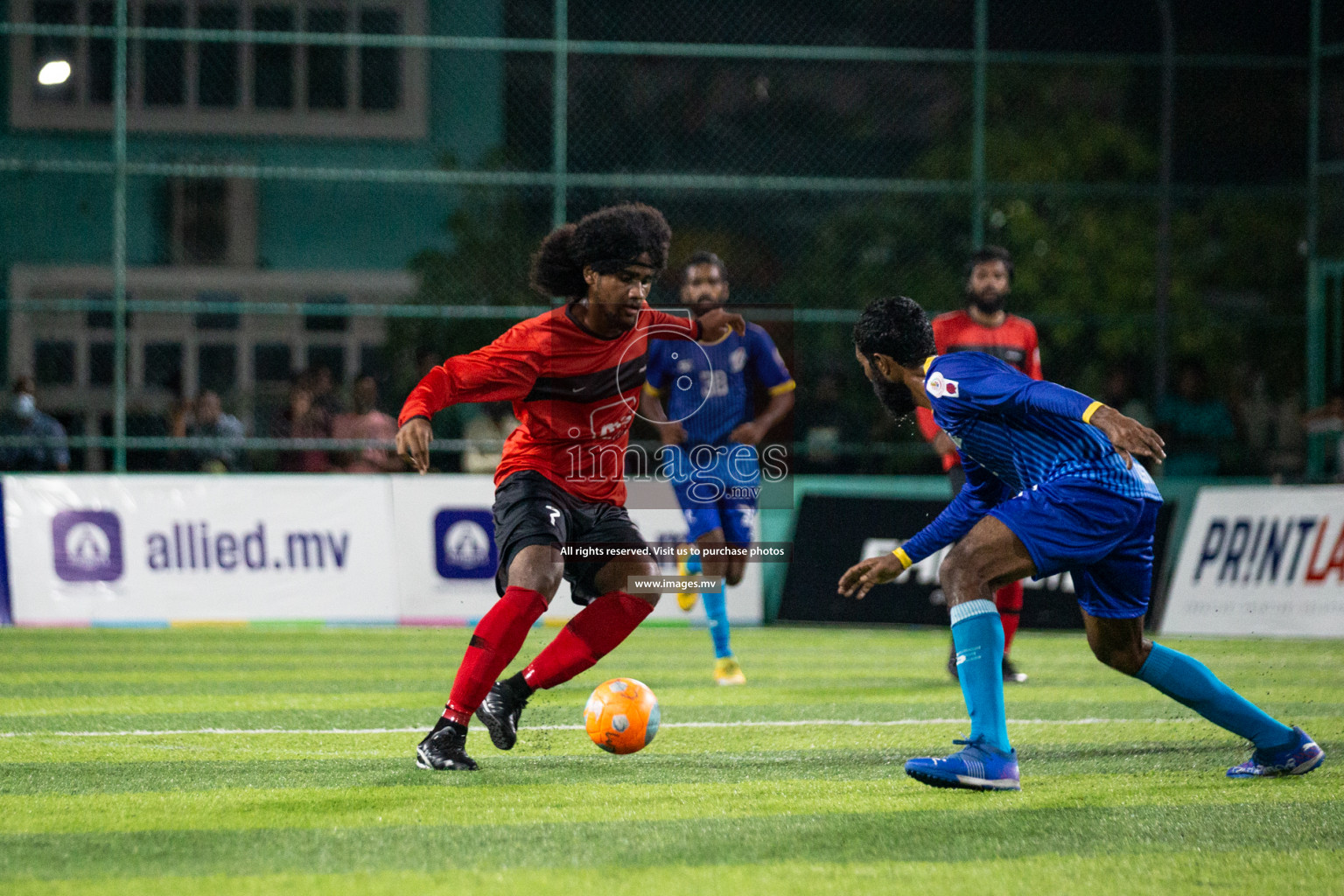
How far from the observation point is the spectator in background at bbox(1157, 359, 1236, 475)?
593 inches

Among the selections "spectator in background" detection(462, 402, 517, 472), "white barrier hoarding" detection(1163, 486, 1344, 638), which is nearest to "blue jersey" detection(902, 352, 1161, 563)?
"white barrier hoarding" detection(1163, 486, 1344, 638)

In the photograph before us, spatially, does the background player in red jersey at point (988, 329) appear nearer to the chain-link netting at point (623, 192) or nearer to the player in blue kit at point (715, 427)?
the player in blue kit at point (715, 427)

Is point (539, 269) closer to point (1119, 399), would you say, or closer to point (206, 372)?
point (1119, 399)

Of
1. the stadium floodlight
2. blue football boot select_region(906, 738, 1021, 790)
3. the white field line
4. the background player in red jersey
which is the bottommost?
the white field line

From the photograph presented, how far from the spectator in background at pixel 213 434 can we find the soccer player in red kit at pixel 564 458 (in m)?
8.60

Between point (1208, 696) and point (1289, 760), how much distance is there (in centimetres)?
41

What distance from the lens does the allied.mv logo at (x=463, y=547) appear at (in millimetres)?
13383

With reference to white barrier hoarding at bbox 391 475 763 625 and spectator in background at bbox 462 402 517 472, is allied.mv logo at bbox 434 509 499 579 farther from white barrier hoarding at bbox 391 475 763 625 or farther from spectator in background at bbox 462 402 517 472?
spectator in background at bbox 462 402 517 472

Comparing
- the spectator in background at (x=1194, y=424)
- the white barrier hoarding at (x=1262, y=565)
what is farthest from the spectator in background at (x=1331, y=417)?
the white barrier hoarding at (x=1262, y=565)

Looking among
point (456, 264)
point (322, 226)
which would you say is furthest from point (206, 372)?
point (322, 226)

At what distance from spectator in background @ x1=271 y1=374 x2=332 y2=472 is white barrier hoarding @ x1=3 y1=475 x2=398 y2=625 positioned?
3.86ft

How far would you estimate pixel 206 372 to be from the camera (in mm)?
19453

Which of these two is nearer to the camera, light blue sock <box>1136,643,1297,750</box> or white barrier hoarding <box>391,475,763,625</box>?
light blue sock <box>1136,643,1297,750</box>

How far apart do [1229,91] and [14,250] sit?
1695 cm
